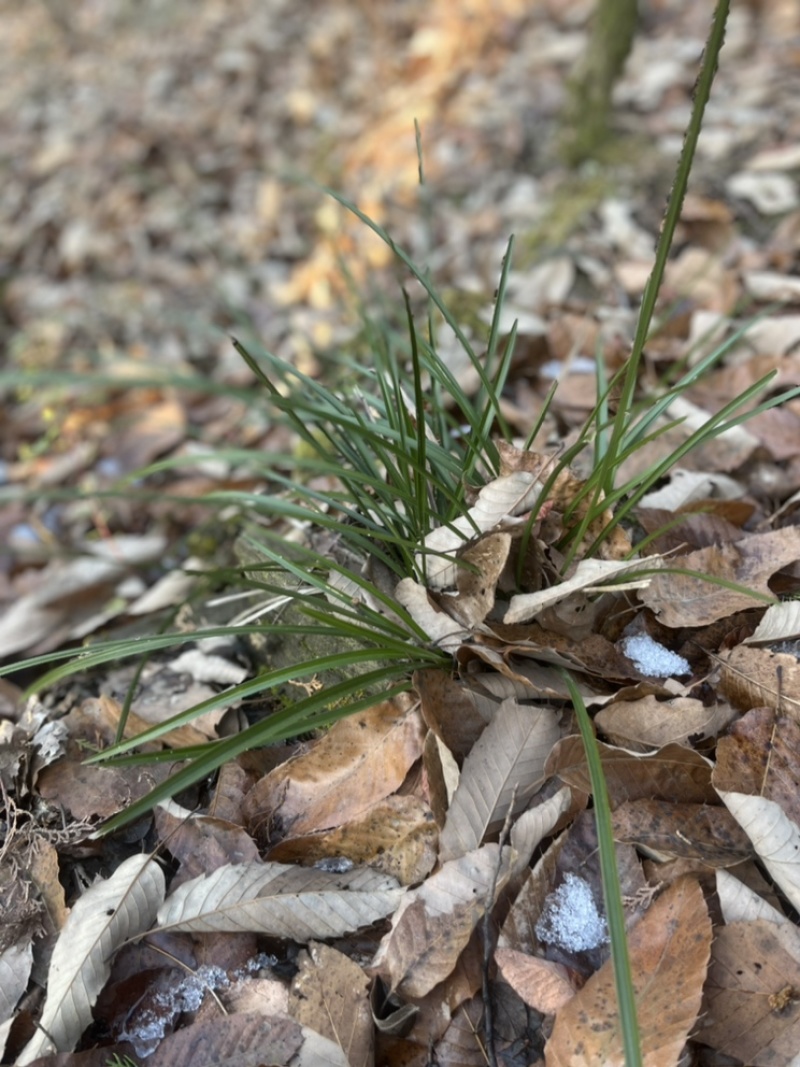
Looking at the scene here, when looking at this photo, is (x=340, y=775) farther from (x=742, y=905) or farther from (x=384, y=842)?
(x=742, y=905)

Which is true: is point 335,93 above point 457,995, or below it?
above

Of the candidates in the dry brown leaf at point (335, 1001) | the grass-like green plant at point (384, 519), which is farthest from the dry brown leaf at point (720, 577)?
the dry brown leaf at point (335, 1001)

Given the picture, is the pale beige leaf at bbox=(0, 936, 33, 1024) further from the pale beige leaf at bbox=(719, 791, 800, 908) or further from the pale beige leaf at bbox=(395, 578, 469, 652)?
the pale beige leaf at bbox=(719, 791, 800, 908)

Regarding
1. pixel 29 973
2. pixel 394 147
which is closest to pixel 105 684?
pixel 29 973

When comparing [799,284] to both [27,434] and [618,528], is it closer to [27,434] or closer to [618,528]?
[618,528]

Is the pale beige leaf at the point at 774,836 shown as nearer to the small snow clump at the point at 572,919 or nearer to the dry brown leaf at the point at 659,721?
the dry brown leaf at the point at 659,721

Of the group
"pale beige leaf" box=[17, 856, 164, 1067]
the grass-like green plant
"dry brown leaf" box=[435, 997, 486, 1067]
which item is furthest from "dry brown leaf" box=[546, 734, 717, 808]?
"pale beige leaf" box=[17, 856, 164, 1067]
